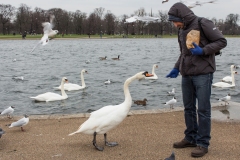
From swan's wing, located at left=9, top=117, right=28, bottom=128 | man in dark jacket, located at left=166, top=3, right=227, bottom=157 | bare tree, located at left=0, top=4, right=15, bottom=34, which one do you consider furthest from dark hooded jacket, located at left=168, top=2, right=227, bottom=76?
bare tree, located at left=0, top=4, right=15, bottom=34

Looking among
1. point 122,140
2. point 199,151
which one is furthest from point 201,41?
point 122,140

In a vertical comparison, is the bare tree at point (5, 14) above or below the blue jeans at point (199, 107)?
above

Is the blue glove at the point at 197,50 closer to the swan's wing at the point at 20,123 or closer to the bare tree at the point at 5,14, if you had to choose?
the swan's wing at the point at 20,123

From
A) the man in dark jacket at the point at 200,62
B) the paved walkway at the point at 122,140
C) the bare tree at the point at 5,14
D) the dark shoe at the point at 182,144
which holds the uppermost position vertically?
the bare tree at the point at 5,14

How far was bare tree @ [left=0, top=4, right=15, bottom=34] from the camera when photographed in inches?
3511

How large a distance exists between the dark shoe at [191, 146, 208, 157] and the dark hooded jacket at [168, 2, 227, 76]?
1133 millimetres

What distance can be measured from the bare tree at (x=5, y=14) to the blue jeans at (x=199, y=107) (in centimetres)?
9064

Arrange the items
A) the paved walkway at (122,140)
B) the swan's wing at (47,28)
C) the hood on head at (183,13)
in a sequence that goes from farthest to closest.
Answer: the swan's wing at (47,28) < the paved walkway at (122,140) < the hood on head at (183,13)

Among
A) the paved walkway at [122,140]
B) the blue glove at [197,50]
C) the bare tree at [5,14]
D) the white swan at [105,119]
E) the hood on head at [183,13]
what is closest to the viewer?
the blue glove at [197,50]

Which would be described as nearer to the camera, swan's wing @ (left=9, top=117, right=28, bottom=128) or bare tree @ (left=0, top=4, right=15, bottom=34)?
swan's wing @ (left=9, top=117, right=28, bottom=128)

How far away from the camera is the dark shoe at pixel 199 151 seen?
4887 millimetres

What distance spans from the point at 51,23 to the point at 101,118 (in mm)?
2860

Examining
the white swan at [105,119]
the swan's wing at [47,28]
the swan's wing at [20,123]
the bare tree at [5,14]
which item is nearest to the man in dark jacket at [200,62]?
the white swan at [105,119]

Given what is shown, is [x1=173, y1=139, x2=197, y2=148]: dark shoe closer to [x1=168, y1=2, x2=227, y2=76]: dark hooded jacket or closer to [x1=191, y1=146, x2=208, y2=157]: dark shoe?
[x1=191, y1=146, x2=208, y2=157]: dark shoe
